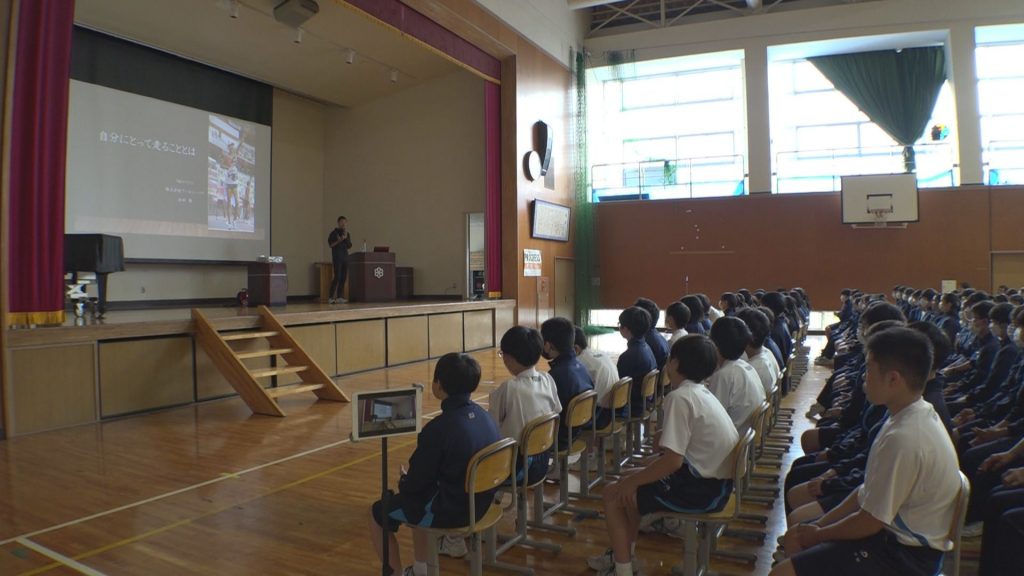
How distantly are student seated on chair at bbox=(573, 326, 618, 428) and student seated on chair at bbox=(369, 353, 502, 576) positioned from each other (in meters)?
1.39

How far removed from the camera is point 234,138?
11438mm

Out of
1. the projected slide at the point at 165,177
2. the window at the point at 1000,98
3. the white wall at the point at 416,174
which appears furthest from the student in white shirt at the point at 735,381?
the window at the point at 1000,98

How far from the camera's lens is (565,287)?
14.1 meters

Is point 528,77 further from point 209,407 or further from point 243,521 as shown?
point 243,521

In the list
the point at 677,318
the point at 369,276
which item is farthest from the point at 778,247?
the point at 677,318

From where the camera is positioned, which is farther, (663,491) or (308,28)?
(308,28)

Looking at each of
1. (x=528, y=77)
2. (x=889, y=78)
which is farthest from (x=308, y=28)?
(x=889, y=78)

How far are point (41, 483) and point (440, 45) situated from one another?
811 centimetres

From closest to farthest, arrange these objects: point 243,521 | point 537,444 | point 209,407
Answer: point 537,444 → point 243,521 → point 209,407

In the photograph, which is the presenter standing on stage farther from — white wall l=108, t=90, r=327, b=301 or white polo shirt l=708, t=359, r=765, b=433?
white polo shirt l=708, t=359, r=765, b=433

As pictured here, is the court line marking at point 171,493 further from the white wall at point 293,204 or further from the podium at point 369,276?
the white wall at point 293,204

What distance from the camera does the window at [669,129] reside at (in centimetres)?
1424

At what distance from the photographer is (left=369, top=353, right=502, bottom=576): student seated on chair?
226 cm

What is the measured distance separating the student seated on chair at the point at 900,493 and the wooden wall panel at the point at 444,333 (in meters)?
8.21
